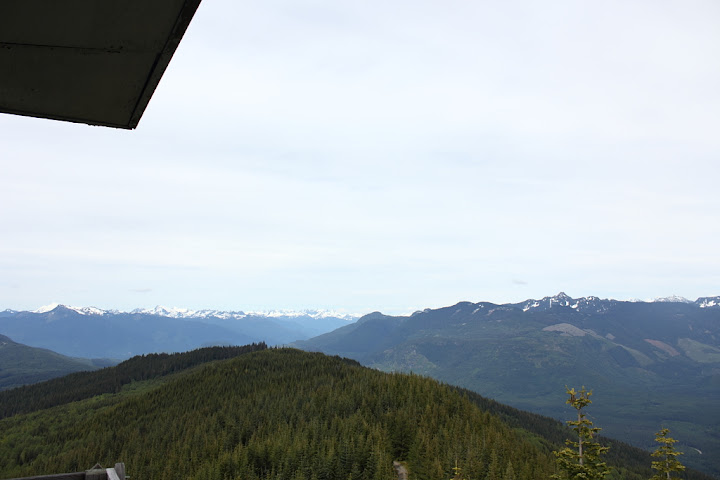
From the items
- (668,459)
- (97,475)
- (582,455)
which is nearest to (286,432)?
(582,455)

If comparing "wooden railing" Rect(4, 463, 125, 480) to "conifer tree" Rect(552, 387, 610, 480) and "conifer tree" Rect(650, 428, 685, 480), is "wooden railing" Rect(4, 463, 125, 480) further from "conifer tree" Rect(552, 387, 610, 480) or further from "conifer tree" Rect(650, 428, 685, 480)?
"conifer tree" Rect(650, 428, 685, 480)

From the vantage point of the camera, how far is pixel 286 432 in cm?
10688

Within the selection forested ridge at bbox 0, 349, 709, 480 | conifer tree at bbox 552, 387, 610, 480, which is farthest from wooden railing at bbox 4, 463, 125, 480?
forested ridge at bbox 0, 349, 709, 480

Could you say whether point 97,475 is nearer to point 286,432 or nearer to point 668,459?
point 668,459

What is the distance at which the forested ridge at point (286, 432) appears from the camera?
294 ft

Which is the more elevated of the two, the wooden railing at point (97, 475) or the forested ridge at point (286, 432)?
the wooden railing at point (97, 475)

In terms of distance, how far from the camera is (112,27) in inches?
123

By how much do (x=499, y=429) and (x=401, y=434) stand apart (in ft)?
90.4

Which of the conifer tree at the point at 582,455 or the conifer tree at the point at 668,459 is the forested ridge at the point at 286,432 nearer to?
the conifer tree at the point at 582,455

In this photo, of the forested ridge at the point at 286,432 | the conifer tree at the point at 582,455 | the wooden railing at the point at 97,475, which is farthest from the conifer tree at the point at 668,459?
the wooden railing at the point at 97,475

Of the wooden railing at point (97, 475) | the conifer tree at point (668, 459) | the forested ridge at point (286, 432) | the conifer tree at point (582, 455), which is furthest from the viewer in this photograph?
the forested ridge at point (286, 432)

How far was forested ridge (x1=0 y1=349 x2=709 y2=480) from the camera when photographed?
89.6 m

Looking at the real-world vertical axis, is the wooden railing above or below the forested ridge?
above

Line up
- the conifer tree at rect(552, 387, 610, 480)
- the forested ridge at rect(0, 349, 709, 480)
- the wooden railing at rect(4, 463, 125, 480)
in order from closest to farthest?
the wooden railing at rect(4, 463, 125, 480) < the conifer tree at rect(552, 387, 610, 480) < the forested ridge at rect(0, 349, 709, 480)
